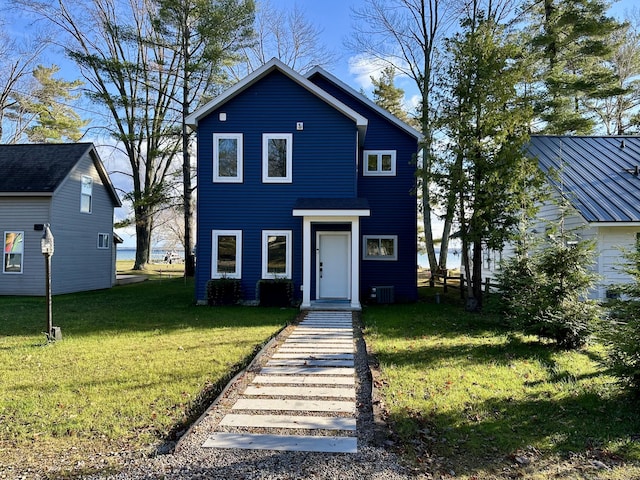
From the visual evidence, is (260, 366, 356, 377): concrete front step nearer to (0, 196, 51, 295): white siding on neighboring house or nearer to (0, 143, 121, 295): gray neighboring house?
(0, 143, 121, 295): gray neighboring house

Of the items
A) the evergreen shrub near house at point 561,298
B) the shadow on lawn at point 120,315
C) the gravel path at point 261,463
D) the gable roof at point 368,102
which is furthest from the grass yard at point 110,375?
the gable roof at point 368,102

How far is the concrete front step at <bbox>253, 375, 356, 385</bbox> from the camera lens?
17.6ft

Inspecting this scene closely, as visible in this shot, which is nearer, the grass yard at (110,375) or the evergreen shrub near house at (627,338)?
the grass yard at (110,375)

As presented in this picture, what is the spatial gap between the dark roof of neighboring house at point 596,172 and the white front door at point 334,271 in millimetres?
6084

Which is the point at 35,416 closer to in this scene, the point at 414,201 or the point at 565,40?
the point at 414,201

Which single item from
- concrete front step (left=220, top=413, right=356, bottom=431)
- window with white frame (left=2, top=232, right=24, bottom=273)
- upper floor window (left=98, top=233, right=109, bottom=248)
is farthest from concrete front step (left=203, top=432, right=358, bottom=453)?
upper floor window (left=98, top=233, right=109, bottom=248)

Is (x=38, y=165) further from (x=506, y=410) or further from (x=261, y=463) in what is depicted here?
(x=506, y=410)

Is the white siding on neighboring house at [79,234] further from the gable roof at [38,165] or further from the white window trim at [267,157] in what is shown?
the white window trim at [267,157]

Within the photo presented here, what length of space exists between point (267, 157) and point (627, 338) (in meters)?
10.3

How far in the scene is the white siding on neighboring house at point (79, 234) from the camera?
16.1m

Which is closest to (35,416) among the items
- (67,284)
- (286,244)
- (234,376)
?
(234,376)

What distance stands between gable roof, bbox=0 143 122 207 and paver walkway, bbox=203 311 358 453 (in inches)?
534

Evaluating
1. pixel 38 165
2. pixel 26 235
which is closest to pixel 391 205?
pixel 26 235

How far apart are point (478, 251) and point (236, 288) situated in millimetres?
7282
